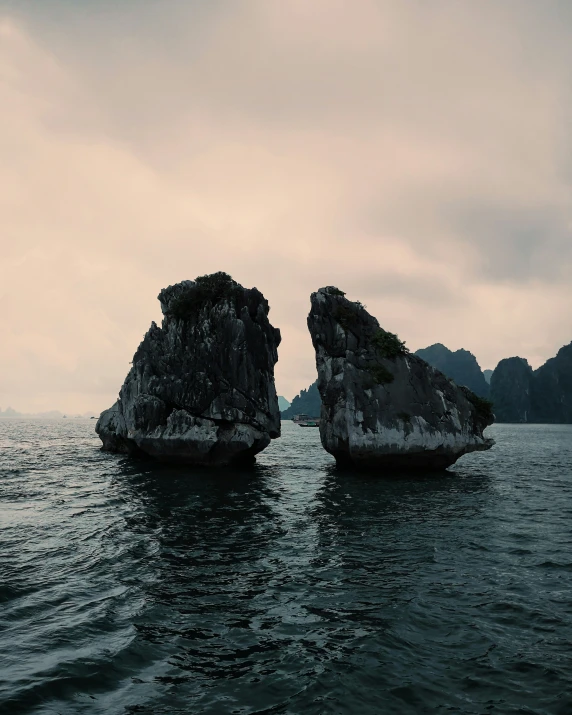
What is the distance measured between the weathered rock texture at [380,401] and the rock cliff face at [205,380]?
21.8ft

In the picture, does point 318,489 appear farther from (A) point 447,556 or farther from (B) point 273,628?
(B) point 273,628

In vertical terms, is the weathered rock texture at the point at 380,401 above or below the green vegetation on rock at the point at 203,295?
below

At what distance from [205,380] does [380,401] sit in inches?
609

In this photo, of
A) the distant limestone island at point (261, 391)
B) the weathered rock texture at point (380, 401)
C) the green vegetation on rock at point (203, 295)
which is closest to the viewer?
the weathered rock texture at point (380, 401)

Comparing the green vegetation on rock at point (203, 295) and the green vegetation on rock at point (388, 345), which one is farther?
the green vegetation on rock at point (203, 295)

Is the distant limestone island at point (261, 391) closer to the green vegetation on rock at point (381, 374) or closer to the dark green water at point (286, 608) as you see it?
the green vegetation on rock at point (381, 374)

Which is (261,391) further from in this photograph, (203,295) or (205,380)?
(203,295)

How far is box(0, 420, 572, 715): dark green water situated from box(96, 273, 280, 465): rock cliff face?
1662 centimetres

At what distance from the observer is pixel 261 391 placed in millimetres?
43531

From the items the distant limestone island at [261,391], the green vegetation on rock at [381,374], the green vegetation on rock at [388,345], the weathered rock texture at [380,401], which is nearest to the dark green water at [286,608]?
the weathered rock texture at [380,401]

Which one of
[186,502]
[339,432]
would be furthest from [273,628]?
[339,432]

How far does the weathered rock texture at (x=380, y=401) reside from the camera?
3481 centimetres

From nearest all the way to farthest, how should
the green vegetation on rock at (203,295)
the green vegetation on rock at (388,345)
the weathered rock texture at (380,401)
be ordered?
the weathered rock texture at (380,401), the green vegetation on rock at (388,345), the green vegetation on rock at (203,295)

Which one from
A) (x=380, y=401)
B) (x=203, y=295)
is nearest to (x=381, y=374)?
(x=380, y=401)
